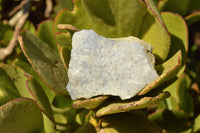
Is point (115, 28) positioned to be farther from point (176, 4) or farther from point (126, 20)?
point (176, 4)

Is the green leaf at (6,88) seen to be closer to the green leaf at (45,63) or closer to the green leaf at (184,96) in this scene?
the green leaf at (45,63)

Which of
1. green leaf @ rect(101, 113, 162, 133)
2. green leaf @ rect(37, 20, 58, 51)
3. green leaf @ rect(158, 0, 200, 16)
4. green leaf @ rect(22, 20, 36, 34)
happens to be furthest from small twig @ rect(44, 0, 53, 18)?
green leaf @ rect(101, 113, 162, 133)

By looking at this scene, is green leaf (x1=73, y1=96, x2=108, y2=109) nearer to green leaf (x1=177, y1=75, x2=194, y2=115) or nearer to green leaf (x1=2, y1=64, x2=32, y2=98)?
green leaf (x1=2, y1=64, x2=32, y2=98)

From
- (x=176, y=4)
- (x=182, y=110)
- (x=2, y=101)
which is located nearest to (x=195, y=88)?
(x=182, y=110)

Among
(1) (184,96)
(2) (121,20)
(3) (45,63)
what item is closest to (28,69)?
(3) (45,63)

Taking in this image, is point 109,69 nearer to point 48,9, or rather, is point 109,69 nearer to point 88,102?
point 88,102

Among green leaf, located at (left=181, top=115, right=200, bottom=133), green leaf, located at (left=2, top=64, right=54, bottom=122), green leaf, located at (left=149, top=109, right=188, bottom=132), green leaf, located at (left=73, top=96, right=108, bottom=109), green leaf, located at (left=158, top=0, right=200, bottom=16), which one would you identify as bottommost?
green leaf, located at (left=181, top=115, right=200, bottom=133)
